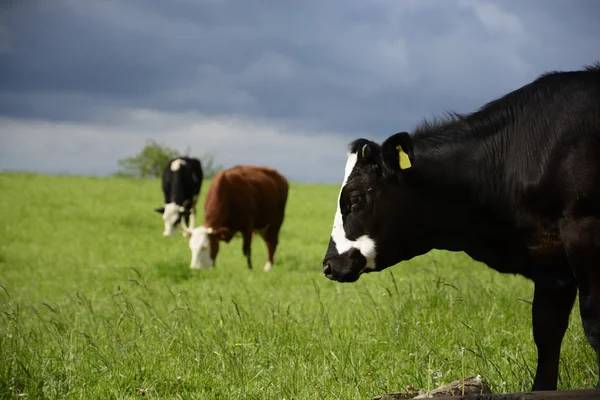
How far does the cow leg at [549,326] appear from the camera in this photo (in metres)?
4.90

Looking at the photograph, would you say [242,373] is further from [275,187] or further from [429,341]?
[275,187]

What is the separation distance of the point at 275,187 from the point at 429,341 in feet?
40.7

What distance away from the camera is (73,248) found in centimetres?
1950

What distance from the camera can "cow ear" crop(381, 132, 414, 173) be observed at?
16.2 ft

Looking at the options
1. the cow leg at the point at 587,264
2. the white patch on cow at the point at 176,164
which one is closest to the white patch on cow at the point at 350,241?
the cow leg at the point at 587,264

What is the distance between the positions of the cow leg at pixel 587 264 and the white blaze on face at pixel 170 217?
19.1 metres

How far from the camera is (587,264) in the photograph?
4324 mm

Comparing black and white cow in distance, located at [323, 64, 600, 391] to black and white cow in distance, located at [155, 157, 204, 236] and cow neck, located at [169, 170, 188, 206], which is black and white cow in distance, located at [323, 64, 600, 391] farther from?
cow neck, located at [169, 170, 188, 206]

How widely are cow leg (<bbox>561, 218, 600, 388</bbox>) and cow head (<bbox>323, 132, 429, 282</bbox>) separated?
3.65ft

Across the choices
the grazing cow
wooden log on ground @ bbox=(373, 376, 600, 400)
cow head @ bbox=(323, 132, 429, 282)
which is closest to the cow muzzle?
cow head @ bbox=(323, 132, 429, 282)

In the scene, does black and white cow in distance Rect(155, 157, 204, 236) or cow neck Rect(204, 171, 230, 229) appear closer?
cow neck Rect(204, 171, 230, 229)

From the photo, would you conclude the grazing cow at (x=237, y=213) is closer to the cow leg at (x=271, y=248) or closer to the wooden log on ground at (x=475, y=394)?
the cow leg at (x=271, y=248)

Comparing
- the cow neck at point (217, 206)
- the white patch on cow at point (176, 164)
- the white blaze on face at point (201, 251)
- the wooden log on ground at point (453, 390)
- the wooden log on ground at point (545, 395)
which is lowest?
the white blaze on face at point (201, 251)

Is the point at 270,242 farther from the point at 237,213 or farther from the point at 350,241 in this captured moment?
the point at 350,241
